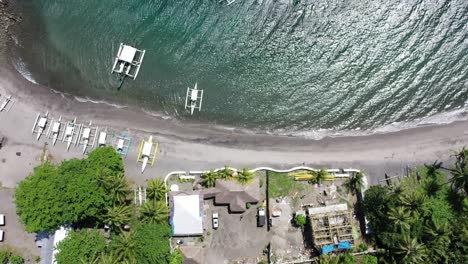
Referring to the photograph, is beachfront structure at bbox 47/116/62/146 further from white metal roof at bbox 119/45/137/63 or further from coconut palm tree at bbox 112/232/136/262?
coconut palm tree at bbox 112/232/136/262

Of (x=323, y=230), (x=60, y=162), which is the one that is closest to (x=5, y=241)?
(x=60, y=162)

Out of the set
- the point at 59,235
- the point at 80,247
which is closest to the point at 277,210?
the point at 80,247

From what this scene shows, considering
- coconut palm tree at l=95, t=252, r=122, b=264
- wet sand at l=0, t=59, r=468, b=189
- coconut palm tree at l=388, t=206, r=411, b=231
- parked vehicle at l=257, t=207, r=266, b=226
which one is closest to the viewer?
coconut palm tree at l=95, t=252, r=122, b=264

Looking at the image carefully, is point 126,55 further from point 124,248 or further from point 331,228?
point 331,228

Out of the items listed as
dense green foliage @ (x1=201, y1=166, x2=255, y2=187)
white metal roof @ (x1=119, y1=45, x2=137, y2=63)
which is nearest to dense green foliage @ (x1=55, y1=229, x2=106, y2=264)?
dense green foliage @ (x1=201, y1=166, x2=255, y2=187)

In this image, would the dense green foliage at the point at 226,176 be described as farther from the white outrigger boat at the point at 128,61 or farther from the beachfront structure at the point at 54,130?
the beachfront structure at the point at 54,130
